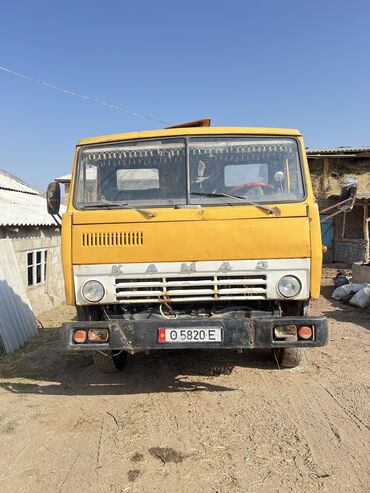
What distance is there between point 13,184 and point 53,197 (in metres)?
11.3

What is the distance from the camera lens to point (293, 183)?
3.92 m

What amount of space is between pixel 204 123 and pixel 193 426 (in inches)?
124

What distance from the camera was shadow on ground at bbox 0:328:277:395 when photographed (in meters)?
4.38

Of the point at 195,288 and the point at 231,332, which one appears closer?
the point at 231,332

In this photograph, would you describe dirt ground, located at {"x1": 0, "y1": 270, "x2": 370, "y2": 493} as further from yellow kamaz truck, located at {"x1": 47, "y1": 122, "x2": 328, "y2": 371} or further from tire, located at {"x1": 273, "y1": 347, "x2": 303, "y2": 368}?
yellow kamaz truck, located at {"x1": 47, "y1": 122, "x2": 328, "y2": 371}

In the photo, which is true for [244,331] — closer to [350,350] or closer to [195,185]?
[195,185]

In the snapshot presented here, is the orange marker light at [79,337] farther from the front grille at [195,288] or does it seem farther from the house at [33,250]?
the house at [33,250]

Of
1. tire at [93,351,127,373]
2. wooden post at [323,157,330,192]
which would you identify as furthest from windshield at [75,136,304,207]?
wooden post at [323,157,330,192]

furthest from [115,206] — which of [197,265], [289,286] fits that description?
[289,286]

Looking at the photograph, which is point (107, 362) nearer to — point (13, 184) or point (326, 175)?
point (13, 184)

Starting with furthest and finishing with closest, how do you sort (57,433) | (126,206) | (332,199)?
(332,199) → (126,206) → (57,433)

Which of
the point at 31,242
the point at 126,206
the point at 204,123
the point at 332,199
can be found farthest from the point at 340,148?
the point at 126,206

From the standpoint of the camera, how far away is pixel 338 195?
711 inches

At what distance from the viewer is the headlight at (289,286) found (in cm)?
359
